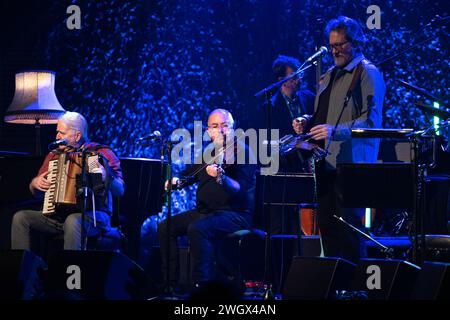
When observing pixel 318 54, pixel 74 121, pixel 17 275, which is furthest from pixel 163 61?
pixel 17 275

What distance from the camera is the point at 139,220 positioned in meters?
7.57

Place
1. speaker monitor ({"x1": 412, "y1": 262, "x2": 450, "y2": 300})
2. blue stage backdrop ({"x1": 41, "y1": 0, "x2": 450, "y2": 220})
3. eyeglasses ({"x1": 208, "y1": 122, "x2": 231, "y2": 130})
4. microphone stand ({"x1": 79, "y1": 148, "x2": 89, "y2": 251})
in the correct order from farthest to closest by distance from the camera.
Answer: blue stage backdrop ({"x1": 41, "y1": 0, "x2": 450, "y2": 220}) < eyeglasses ({"x1": 208, "y1": 122, "x2": 231, "y2": 130}) < microphone stand ({"x1": 79, "y1": 148, "x2": 89, "y2": 251}) < speaker monitor ({"x1": 412, "y1": 262, "x2": 450, "y2": 300})

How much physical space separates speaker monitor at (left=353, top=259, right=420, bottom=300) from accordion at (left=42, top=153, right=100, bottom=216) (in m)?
2.79

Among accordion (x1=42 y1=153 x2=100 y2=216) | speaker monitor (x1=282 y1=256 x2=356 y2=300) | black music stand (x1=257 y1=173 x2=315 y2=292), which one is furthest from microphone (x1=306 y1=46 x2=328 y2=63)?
accordion (x1=42 y1=153 x2=100 y2=216)

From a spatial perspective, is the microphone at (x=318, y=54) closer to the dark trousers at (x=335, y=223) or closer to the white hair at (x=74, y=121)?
the dark trousers at (x=335, y=223)

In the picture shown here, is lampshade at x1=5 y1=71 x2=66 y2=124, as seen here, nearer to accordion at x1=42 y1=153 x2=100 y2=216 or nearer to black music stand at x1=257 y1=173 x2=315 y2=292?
accordion at x1=42 y1=153 x2=100 y2=216

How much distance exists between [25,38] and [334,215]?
5537 mm

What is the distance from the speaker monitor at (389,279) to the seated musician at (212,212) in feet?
7.15

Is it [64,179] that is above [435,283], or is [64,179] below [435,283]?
above

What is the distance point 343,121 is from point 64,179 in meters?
2.56

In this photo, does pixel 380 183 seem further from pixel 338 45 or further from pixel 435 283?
pixel 338 45

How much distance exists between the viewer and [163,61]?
9031mm

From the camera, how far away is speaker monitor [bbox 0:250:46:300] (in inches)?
188

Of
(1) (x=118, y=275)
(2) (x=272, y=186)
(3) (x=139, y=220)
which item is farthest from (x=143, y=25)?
(1) (x=118, y=275)
